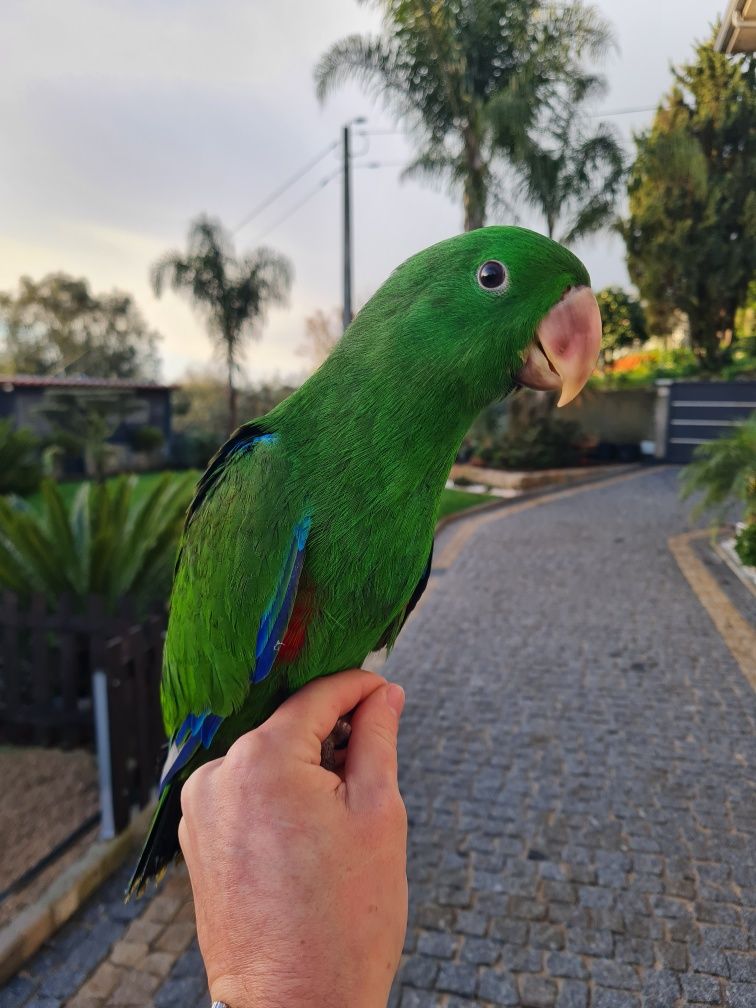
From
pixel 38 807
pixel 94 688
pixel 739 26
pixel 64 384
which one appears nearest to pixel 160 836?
pixel 94 688

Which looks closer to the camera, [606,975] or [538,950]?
[606,975]

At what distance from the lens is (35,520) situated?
14.2ft

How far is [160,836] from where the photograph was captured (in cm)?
166

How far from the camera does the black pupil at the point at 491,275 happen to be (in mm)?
1187

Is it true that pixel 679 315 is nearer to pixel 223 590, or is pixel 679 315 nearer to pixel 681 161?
pixel 681 161

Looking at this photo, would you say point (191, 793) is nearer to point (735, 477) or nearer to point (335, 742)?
point (335, 742)

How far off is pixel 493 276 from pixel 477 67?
10.0m

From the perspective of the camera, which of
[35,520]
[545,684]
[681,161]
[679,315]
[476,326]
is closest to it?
[476,326]

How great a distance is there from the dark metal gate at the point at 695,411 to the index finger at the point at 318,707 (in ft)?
55.3

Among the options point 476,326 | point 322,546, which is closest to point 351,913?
point 322,546

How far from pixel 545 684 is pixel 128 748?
330 cm

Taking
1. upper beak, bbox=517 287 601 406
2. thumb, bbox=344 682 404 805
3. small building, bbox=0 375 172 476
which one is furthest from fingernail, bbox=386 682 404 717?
small building, bbox=0 375 172 476

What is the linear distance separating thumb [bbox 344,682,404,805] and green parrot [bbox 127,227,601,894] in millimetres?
130

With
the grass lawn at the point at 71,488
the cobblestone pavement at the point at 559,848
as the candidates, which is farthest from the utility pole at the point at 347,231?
the cobblestone pavement at the point at 559,848
